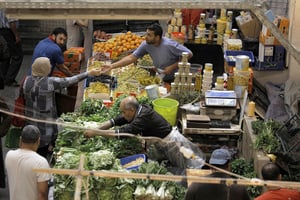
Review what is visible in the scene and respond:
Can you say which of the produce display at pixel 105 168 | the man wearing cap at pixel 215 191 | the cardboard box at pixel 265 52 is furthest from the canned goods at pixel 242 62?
the man wearing cap at pixel 215 191

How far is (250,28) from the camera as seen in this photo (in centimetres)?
1228

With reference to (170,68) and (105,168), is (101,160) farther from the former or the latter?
(170,68)

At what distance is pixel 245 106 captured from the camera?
9062 millimetres

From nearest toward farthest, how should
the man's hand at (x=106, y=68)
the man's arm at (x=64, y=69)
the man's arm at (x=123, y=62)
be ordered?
→ 1. the man's hand at (x=106, y=68)
2. the man's arm at (x=123, y=62)
3. the man's arm at (x=64, y=69)

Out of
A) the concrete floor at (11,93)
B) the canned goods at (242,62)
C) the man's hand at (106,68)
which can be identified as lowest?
the concrete floor at (11,93)

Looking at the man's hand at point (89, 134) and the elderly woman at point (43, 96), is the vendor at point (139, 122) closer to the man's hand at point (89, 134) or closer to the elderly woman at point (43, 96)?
the man's hand at point (89, 134)

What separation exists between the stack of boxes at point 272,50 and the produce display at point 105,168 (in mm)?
4337

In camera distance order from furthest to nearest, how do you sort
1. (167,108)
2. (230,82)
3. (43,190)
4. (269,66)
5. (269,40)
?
(269,66), (269,40), (230,82), (167,108), (43,190)

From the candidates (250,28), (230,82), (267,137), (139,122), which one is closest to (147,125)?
(139,122)

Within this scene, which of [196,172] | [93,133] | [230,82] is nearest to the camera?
[196,172]

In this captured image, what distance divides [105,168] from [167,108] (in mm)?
1938

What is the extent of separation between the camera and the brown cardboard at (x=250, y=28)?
12188 mm

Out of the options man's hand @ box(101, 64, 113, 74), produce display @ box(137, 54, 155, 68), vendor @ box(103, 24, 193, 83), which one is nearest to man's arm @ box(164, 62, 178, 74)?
vendor @ box(103, 24, 193, 83)

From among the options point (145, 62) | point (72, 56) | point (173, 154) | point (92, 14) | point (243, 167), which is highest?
point (92, 14)
